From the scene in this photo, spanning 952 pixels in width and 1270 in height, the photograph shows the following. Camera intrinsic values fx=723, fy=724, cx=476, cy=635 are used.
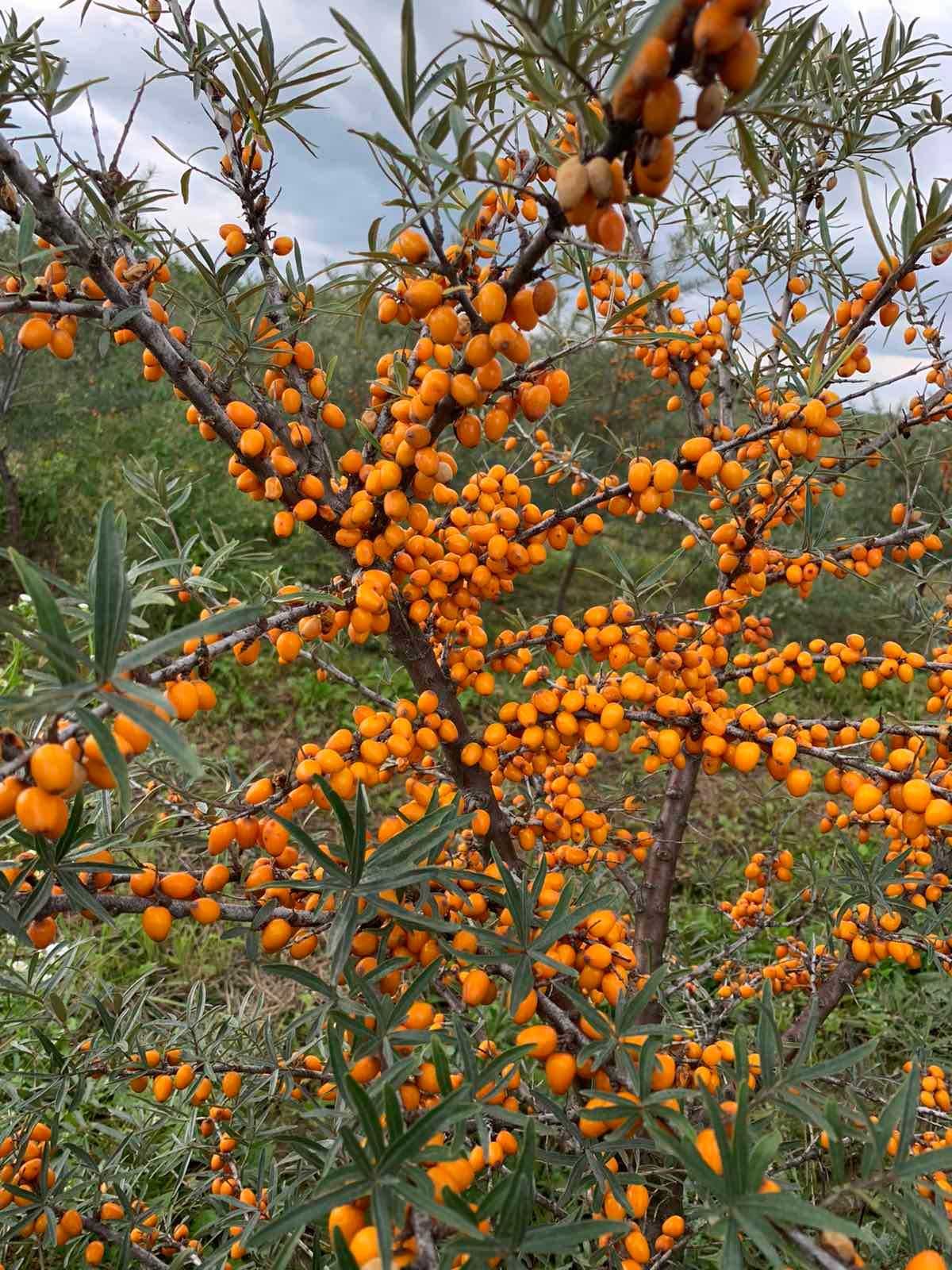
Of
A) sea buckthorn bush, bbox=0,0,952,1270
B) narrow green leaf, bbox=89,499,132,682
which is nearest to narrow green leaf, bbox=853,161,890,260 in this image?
sea buckthorn bush, bbox=0,0,952,1270

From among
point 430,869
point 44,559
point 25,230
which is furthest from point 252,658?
point 44,559

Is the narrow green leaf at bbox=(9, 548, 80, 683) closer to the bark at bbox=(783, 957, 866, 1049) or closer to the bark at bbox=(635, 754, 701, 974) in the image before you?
the bark at bbox=(635, 754, 701, 974)

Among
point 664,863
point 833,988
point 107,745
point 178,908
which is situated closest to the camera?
point 107,745

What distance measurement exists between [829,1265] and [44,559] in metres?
5.91

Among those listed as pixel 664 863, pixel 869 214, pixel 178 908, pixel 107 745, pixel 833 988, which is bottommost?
pixel 833 988

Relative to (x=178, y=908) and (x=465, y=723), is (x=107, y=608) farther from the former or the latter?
(x=465, y=723)

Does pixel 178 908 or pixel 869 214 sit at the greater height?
pixel 869 214

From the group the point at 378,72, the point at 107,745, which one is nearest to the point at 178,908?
the point at 107,745

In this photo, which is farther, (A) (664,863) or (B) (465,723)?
(A) (664,863)

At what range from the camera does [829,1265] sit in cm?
58

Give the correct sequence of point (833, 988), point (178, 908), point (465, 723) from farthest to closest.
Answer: point (833, 988)
point (465, 723)
point (178, 908)

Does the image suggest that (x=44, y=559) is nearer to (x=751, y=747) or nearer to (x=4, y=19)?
(x=4, y=19)

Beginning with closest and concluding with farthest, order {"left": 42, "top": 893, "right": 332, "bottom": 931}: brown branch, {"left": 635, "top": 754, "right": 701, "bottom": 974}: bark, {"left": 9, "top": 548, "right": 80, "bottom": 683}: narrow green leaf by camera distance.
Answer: {"left": 9, "top": 548, "right": 80, "bottom": 683}: narrow green leaf, {"left": 42, "top": 893, "right": 332, "bottom": 931}: brown branch, {"left": 635, "top": 754, "right": 701, "bottom": 974}: bark

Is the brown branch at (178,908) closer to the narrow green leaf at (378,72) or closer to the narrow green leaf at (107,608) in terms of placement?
the narrow green leaf at (107,608)
